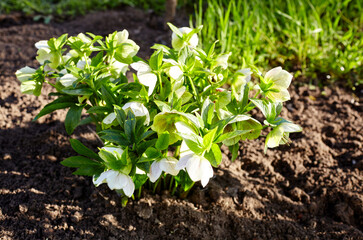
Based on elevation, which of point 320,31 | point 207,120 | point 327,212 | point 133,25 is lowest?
point 327,212

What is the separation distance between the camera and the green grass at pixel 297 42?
240cm

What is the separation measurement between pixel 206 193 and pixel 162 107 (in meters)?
0.66

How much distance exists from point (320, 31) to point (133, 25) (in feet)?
4.69

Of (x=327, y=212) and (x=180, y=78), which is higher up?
(x=180, y=78)

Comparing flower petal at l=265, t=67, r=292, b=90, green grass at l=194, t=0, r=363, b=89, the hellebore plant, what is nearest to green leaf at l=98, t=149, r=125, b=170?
the hellebore plant

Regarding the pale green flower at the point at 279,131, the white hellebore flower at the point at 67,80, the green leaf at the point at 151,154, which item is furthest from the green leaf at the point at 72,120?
the pale green flower at the point at 279,131

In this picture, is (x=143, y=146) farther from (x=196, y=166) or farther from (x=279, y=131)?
(x=279, y=131)

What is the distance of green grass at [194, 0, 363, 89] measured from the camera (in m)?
2.40

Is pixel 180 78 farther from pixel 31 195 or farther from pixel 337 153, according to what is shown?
pixel 337 153

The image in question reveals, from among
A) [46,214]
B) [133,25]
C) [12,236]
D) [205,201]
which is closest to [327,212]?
[205,201]

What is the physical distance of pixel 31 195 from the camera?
59.1 inches

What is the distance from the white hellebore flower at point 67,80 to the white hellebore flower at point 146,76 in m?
0.23

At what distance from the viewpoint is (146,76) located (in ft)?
3.65

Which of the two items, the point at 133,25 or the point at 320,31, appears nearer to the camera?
the point at 320,31
